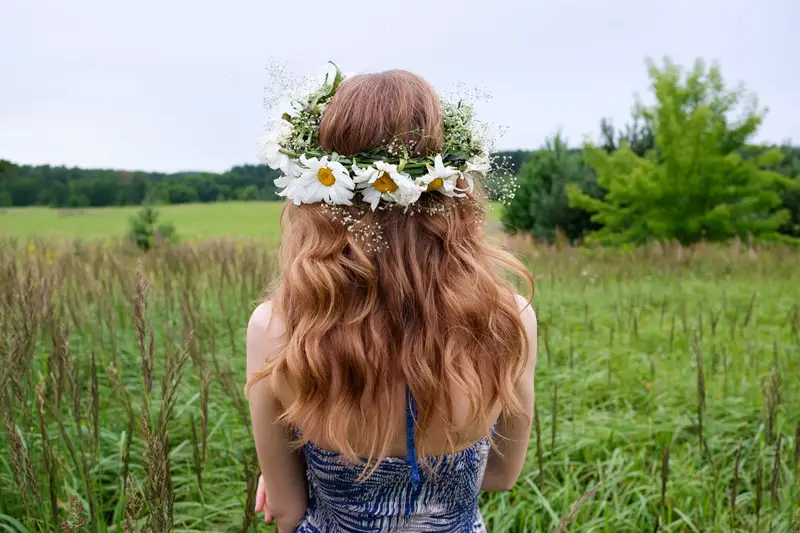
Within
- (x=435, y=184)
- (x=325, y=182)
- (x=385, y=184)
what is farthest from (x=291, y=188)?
(x=435, y=184)

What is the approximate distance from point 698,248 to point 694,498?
8.49m

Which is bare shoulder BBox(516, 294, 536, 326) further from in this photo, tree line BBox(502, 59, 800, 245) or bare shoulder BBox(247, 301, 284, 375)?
tree line BBox(502, 59, 800, 245)

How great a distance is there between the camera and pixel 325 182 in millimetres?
1359

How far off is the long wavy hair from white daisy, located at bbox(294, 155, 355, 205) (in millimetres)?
43

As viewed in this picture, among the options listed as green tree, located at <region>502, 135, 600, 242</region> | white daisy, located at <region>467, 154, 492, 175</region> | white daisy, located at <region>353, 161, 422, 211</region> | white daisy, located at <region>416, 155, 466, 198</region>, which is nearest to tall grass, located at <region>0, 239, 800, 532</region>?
white daisy, located at <region>353, 161, 422, 211</region>

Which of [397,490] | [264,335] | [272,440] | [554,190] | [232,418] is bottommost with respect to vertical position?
[232,418]

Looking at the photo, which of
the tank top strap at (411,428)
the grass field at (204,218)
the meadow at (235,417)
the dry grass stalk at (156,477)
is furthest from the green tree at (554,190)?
the dry grass stalk at (156,477)

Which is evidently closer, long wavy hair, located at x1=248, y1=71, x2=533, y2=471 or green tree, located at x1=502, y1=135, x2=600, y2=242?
long wavy hair, located at x1=248, y1=71, x2=533, y2=471

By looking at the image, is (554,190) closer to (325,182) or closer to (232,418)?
(232,418)

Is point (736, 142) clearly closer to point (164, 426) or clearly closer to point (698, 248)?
point (698, 248)

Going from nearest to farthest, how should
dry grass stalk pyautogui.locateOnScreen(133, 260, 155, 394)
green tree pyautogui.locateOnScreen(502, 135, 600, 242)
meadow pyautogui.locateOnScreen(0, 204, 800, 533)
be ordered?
dry grass stalk pyautogui.locateOnScreen(133, 260, 155, 394) → meadow pyautogui.locateOnScreen(0, 204, 800, 533) → green tree pyautogui.locateOnScreen(502, 135, 600, 242)

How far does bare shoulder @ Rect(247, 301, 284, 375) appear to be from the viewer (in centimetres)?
142

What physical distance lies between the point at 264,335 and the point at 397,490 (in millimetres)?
534

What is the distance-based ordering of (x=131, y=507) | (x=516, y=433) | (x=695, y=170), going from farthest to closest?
(x=695, y=170), (x=516, y=433), (x=131, y=507)
